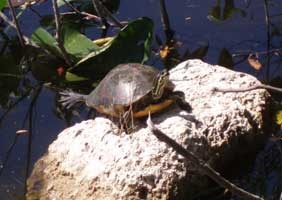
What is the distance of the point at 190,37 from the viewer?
11.1ft

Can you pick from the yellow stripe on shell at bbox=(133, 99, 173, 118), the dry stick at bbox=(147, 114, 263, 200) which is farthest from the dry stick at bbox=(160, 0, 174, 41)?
the dry stick at bbox=(147, 114, 263, 200)

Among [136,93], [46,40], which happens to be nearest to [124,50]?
[46,40]

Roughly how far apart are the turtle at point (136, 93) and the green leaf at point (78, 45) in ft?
2.14

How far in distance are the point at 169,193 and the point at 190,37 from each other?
1.34 m

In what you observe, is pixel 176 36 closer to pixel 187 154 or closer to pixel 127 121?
pixel 127 121

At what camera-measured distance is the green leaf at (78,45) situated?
3223mm

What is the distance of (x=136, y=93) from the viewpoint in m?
2.47

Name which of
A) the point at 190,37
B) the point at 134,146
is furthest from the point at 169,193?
the point at 190,37

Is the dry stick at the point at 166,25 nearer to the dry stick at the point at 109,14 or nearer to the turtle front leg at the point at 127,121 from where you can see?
the dry stick at the point at 109,14

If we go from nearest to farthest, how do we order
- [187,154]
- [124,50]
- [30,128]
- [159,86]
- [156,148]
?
[187,154] → [156,148] → [159,86] → [30,128] → [124,50]

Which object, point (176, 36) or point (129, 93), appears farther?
point (176, 36)

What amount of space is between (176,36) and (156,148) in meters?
1.25

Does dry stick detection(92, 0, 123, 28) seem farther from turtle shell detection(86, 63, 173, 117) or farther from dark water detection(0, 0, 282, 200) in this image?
turtle shell detection(86, 63, 173, 117)

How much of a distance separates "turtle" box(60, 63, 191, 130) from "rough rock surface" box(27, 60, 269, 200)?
42 millimetres
